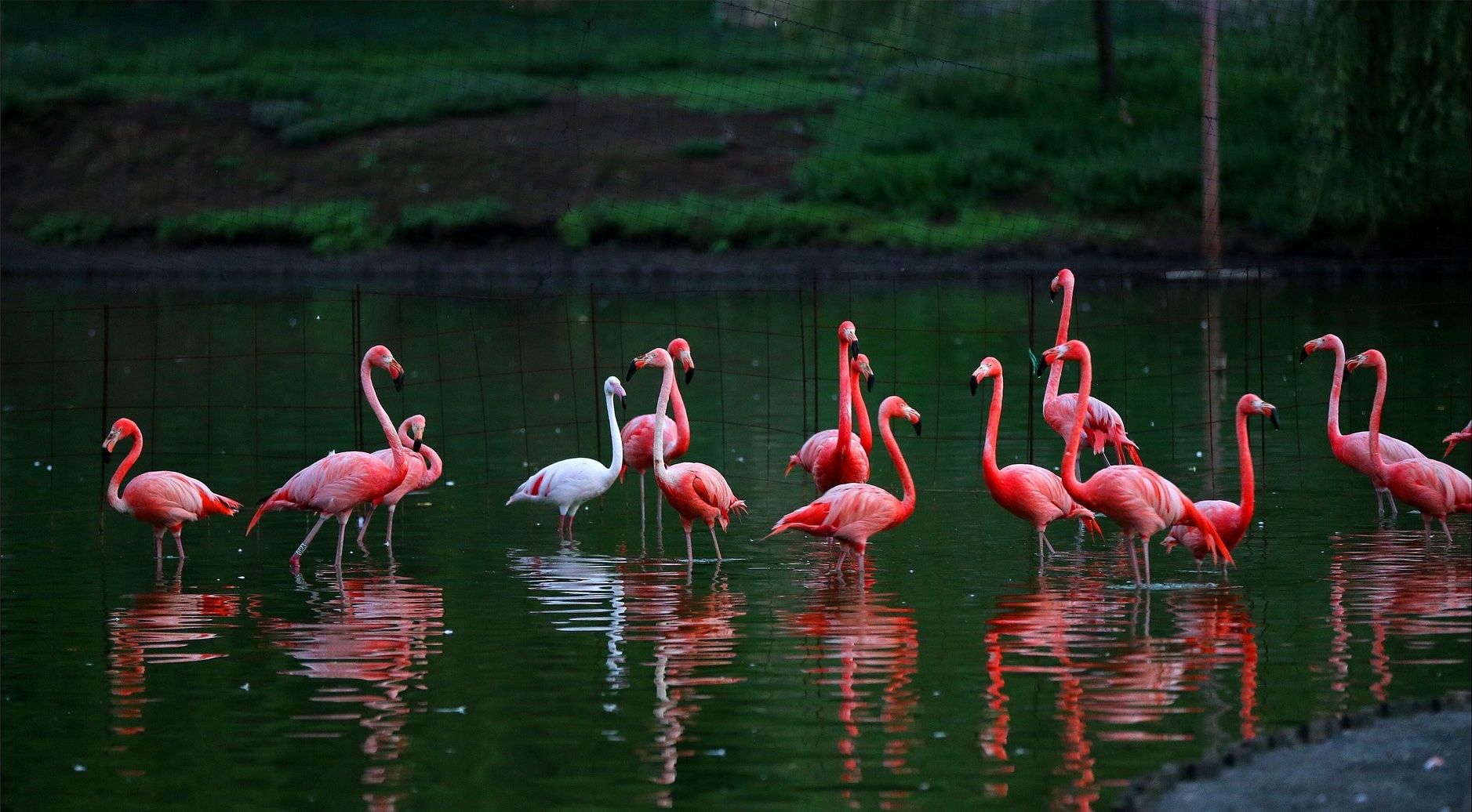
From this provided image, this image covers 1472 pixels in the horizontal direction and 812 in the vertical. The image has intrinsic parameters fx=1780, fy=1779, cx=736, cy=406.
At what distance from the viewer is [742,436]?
15258mm

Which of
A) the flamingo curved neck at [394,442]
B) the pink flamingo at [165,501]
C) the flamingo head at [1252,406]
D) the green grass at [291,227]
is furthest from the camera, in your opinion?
the green grass at [291,227]

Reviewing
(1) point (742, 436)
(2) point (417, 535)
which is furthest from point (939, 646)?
(1) point (742, 436)

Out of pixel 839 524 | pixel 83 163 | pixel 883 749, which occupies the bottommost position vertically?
pixel 883 749

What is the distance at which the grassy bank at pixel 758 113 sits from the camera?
31.9m

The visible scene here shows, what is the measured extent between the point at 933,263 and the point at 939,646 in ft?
77.4

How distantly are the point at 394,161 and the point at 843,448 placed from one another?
27.2 m

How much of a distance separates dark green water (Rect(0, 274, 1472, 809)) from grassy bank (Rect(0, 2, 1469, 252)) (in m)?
15.7

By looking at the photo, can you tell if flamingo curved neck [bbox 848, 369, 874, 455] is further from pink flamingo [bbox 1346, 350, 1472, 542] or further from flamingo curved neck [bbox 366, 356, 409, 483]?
pink flamingo [bbox 1346, 350, 1472, 542]

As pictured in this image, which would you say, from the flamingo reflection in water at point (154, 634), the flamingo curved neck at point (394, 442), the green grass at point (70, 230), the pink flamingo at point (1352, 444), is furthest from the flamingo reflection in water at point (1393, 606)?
the green grass at point (70, 230)

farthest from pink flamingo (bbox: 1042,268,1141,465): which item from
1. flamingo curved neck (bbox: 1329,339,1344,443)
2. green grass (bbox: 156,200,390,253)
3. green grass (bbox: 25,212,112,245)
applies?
green grass (bbox: 25,212,112,245)

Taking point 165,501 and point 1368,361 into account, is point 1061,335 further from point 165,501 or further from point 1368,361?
point 165,501

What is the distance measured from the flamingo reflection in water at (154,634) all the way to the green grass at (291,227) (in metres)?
24.3

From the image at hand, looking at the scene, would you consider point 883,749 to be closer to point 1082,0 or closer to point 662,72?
point 662,72

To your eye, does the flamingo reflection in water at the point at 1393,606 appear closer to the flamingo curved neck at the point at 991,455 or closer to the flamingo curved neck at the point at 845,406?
the flamingo curved neck at the point at 991,455
